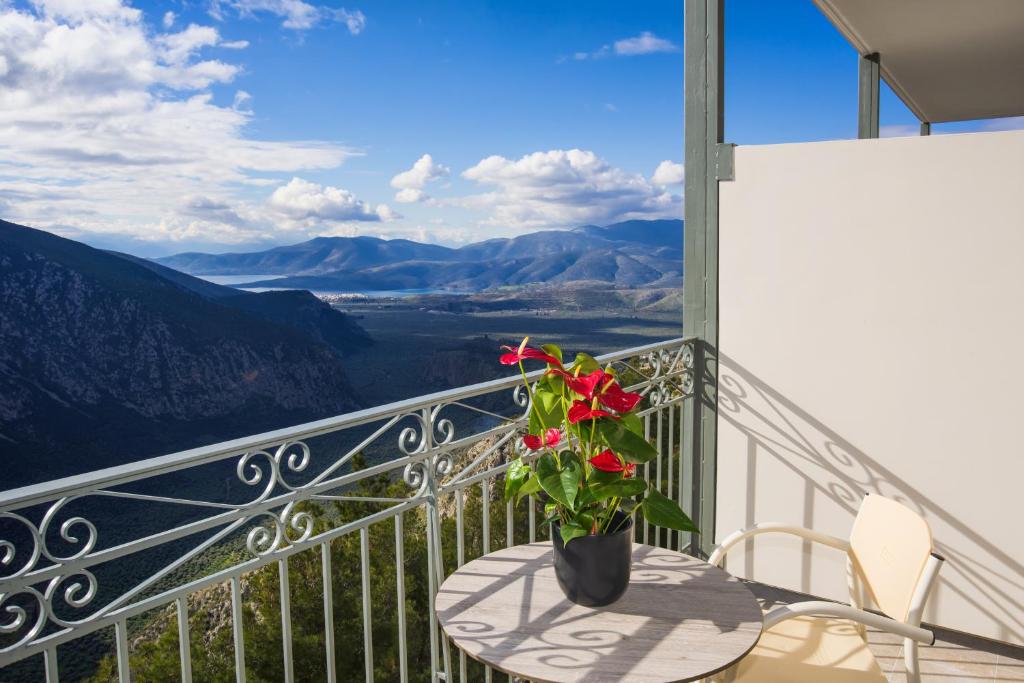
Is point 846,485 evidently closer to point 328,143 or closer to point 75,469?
point 75,469

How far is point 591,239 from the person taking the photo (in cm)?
2023

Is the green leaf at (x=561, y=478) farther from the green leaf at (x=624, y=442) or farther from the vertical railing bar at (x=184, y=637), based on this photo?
the vertical railing bar at (x=184, y=637)

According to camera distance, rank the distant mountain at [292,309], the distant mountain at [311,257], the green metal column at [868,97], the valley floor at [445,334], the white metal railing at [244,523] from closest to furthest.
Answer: the white metal railing at [244,523] → the green metal column at [868,97] → the valley floor at [445,334] → the distant mountain at [311,257] → the distant mountain at [292,309]

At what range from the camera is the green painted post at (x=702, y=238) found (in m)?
3.07

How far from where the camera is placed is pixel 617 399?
138 centimetres

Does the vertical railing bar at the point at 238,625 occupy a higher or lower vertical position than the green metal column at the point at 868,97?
lower

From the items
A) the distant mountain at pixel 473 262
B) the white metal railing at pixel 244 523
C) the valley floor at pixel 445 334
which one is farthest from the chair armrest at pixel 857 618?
the valley floor at pixel 445 334

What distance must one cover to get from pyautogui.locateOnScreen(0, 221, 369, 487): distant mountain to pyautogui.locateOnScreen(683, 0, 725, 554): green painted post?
2117cm

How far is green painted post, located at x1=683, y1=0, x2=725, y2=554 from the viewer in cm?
307

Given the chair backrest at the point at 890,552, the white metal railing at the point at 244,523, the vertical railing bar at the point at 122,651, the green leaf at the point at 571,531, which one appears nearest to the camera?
the white metal railing at the point at 244,523

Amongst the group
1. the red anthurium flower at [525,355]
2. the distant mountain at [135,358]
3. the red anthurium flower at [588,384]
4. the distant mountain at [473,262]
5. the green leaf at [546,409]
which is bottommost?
the distant mountain at [135,358]

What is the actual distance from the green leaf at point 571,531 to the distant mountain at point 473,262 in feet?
58.9

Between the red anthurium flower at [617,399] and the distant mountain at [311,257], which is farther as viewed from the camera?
the distant mountain at [311,257]

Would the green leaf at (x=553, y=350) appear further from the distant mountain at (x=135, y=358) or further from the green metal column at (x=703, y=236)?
the distant mountain at (x=135, y=358)
